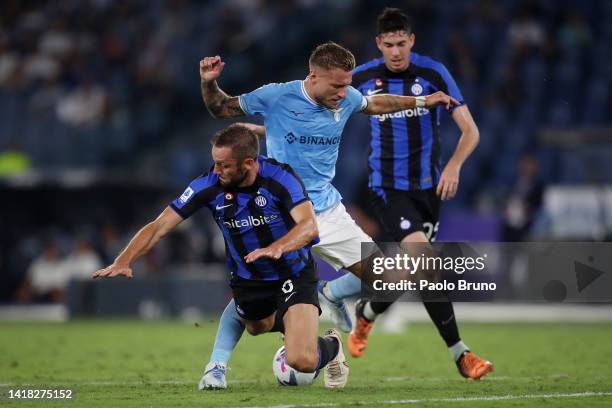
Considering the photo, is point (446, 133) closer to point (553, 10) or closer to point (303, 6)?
point (553, 10)

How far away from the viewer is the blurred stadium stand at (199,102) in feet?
60.9

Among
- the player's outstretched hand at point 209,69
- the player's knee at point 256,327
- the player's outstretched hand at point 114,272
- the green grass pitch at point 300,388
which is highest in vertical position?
the player's outstretched hand at point 209,69

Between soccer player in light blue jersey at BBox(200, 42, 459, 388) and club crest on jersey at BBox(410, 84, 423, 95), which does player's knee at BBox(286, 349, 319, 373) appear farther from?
club crest on jersey at BBox(410, 84, 423, 95)

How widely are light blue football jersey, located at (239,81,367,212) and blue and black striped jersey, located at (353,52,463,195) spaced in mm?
757

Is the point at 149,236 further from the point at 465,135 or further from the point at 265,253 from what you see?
the point at 465,135

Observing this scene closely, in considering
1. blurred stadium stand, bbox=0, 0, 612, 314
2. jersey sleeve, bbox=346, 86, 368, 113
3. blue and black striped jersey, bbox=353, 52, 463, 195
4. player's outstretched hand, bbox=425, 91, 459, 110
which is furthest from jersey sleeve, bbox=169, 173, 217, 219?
blurred stadium stand, bbox=0, 0, 612, 314

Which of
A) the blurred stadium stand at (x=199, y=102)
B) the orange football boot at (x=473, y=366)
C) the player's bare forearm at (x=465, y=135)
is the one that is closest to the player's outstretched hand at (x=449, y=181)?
the player's bare forearm at (x=465, y=135)

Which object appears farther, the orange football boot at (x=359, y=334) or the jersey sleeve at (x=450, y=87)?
the orange football boot at (x=359, y=334)

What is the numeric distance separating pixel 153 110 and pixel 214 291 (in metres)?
6.43

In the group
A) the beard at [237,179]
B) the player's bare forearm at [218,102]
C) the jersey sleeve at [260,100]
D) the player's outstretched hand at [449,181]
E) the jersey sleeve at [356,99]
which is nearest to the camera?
the beard at [237,179]

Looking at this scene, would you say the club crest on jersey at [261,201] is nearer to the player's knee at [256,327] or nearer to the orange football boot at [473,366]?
the player's knee at [256,327]

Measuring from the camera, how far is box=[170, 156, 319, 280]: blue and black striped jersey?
23.5 ft

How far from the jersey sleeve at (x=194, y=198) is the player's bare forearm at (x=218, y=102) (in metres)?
0.62

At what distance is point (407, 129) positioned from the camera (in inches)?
350
